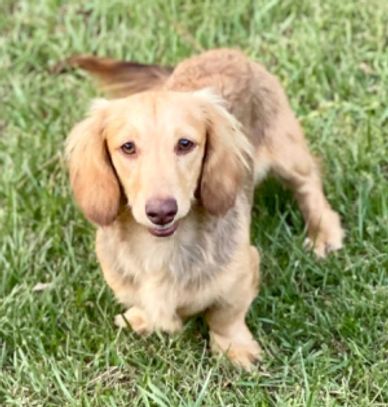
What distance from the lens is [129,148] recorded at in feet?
10.0

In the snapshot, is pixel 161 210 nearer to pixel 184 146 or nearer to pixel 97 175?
pixel 184 146

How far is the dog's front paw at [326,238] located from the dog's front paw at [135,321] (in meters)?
0.74

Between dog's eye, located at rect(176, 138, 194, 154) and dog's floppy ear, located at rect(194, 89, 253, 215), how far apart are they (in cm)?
13

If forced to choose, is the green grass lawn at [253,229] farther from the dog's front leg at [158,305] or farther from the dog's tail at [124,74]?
the dog's tail at [124,74]

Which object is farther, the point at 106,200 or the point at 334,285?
the point at 334,285

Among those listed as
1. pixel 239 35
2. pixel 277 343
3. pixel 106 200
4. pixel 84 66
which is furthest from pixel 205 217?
pixel 239 35

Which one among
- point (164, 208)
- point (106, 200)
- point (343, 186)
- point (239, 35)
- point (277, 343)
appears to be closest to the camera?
point (164, 208)

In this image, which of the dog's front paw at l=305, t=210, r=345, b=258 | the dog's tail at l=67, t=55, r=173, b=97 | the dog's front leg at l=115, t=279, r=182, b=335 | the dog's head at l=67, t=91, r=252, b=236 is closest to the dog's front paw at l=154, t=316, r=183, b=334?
the dog's front leg at l=115, t=279, r=182, b=335

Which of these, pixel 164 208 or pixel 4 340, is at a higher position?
pixel 164 208

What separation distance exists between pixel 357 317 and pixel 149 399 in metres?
0.80

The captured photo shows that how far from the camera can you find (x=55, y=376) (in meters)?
3.50

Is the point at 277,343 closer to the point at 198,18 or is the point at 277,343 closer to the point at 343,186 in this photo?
the point at 343,186

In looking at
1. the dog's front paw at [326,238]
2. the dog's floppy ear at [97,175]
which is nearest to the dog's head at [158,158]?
the dog's floppy ear at [97,175]

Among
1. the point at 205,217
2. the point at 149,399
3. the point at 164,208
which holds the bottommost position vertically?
the point at 149,399
